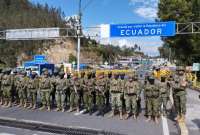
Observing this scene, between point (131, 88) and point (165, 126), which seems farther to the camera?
point (131, 88)

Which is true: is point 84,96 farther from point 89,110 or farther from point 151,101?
point 151,101

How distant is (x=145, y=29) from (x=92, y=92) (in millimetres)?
15129

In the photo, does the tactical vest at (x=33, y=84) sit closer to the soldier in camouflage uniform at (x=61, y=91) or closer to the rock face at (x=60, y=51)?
the soldier in camouflage uniform at (x=61, y=91)

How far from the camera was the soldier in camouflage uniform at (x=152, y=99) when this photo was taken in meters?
14.6

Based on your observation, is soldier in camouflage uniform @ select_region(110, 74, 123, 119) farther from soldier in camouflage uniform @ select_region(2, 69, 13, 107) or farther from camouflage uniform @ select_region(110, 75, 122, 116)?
soldier in camouflage uniform @ select_region(2, 69, 13, 107)

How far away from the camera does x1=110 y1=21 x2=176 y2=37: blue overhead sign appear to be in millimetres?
30000

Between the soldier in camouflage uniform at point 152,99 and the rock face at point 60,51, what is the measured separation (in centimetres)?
8410

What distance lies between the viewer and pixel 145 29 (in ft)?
99.3

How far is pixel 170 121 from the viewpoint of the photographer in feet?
48.0

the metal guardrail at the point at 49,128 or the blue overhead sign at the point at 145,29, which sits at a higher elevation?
the blue overhead sign at the point at 145,29

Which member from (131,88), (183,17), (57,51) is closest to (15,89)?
(131,88)

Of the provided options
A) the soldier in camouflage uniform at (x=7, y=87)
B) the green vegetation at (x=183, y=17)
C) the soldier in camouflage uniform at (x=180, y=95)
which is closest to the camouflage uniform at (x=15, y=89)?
the soldier in camouflage uniform at (x=7, y=87)

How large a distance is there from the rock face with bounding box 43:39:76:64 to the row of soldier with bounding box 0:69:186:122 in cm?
8002

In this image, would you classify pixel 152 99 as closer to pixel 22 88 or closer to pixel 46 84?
pixel 46 84
